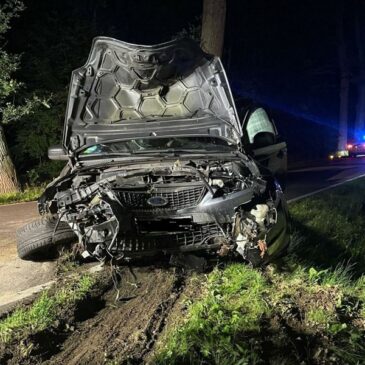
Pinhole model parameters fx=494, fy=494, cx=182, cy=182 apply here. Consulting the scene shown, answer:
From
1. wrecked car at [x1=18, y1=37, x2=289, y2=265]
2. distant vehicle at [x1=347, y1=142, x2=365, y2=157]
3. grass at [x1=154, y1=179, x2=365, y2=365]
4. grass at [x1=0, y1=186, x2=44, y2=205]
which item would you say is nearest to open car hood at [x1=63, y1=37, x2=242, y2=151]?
wrecked car at [x1=18, y1=37, x2=289, y2=265]

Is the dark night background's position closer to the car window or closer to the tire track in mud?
the car window

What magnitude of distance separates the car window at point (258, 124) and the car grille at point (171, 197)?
4.97ft

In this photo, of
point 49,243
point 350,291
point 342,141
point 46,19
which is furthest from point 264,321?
point 342,141

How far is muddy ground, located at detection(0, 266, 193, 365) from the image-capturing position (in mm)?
3541

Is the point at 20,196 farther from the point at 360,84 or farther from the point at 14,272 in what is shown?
the point at 360,84

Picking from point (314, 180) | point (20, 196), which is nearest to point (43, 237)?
point (20, 196)

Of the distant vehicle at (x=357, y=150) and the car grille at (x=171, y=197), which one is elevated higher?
the car grille at (x=171, y=197)

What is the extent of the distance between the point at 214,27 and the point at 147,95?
20.4 feet

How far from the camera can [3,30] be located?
10.9 m

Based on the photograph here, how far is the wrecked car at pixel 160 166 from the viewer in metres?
4.35

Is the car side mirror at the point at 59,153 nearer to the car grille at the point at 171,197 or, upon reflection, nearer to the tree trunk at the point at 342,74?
the car grille at the point at 171,197

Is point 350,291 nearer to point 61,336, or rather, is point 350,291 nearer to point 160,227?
point 160,227

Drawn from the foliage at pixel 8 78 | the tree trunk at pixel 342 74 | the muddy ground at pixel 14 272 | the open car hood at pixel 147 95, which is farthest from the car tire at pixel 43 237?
the tree trunk at pixel 342 74

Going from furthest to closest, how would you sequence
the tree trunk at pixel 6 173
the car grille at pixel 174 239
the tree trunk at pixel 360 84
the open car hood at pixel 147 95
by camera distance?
the tree trunk at pixel 360 84, the tree trunk at pixel 6 173, the open car hood at pixel 147 95, the car grille at pixel 174 239
